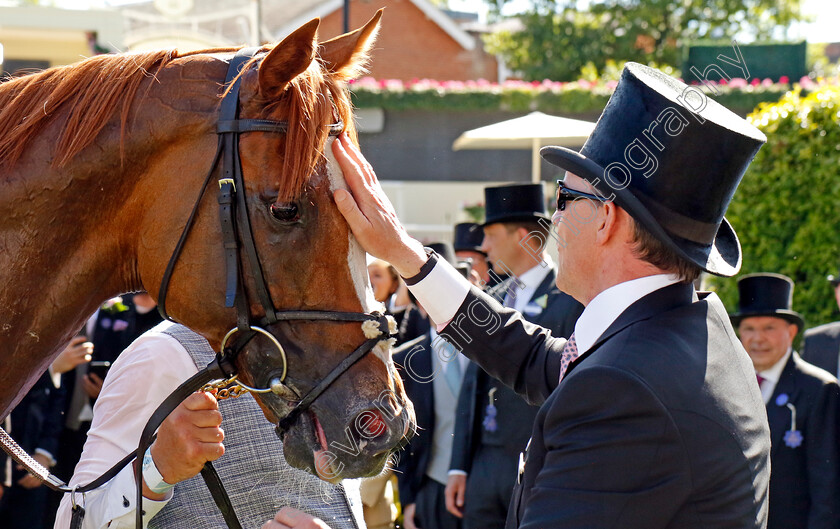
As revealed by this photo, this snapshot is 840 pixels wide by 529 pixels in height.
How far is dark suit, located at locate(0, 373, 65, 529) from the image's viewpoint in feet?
15.6

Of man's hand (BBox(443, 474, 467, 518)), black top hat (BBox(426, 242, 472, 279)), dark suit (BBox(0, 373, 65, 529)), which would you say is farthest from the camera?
black top hat (BBox(426, 242, 472, 279))

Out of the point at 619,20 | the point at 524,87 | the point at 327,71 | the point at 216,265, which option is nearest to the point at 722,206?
the point at 327,71

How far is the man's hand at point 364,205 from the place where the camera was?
1.95 metres

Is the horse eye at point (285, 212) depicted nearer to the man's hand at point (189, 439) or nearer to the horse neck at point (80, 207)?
the horse neck at point (80, 207)

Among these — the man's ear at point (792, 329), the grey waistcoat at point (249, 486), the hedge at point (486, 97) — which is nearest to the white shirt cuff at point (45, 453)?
the grey waistcoat at point (249, 486)

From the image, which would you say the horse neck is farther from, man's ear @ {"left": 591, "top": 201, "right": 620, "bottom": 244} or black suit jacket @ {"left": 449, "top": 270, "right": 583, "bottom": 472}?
black suit jacket @ {"left": 449, "top": 270, "right": 583, "bottom": 472}

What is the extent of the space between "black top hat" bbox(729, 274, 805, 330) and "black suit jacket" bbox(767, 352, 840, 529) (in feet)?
2.06

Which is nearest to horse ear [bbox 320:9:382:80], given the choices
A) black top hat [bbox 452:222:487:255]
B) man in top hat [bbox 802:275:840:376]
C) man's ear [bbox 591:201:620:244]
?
man's ear [bbox 591:201:620:244]

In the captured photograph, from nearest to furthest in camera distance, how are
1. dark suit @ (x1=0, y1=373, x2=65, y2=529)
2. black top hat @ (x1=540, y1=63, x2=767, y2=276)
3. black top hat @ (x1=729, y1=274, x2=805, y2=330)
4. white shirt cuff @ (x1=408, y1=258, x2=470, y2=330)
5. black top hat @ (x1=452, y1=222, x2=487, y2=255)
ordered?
1. black top hat @ (x1=540, y1=63, x2=767, y2=276)
2. white shirt cuff @ (x1=408, y1=258, x2=470, y2=330)
3. dark suit @ (x1=0, y1=373, x2=65, y2=529)
4. black top hat @ (x1=729, y1=274, x2=805, y2=330)
5. black top hat @ (x1=452, y1=222, x2=487, y2=255)

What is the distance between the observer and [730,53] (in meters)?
13.0

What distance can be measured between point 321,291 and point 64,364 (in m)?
3.52

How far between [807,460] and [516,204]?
2.27m

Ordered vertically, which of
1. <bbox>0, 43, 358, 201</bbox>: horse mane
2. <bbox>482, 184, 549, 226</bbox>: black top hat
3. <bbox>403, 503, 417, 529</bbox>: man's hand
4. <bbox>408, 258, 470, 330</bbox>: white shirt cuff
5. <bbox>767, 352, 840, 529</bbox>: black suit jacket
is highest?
<bbox>0, 43, 358, 201</bbox>: horse mane

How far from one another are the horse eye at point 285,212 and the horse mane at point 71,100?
41cm
